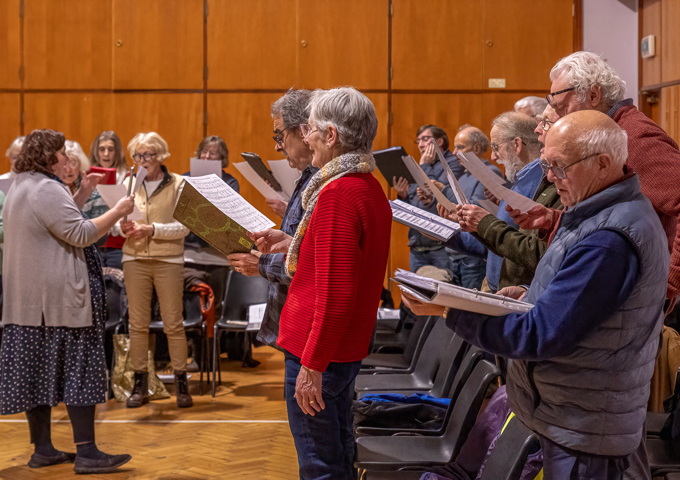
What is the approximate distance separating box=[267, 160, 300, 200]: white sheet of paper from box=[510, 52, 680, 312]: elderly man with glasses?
4.64 ft

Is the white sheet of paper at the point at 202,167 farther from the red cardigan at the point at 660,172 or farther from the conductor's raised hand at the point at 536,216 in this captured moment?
the red cardigan at the point at 660,172

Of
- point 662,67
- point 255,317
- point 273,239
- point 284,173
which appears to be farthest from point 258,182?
point 662,67

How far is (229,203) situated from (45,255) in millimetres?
1271

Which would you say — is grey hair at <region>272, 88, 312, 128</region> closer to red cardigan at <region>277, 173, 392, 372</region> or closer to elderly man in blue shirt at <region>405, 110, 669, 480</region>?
red cardigan at <region>277, 173, 392, 372</region>

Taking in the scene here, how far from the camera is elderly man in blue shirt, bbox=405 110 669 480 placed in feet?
4.88

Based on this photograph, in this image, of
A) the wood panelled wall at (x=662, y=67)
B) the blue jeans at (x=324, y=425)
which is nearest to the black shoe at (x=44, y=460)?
the blue jeans at (x=324, y=425)

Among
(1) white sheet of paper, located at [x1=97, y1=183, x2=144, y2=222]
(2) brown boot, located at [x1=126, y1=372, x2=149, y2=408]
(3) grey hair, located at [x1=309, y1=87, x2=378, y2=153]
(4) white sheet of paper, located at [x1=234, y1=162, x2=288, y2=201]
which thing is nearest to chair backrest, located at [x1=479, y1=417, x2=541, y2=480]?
(3) grey hair, located at [x1=309, y1=87, x2=378, y2=153]

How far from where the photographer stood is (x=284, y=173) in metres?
3.37

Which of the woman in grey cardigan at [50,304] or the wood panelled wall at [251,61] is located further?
the wood panelled wall at [251,61]

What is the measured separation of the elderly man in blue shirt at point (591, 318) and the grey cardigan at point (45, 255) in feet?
7.19

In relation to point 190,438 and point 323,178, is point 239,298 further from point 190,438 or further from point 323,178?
point 323,178

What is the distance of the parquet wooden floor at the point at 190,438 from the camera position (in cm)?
340

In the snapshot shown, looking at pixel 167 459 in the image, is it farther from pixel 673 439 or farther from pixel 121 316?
pixel 673 439

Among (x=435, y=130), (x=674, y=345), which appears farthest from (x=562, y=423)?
(x=435, y=130)
